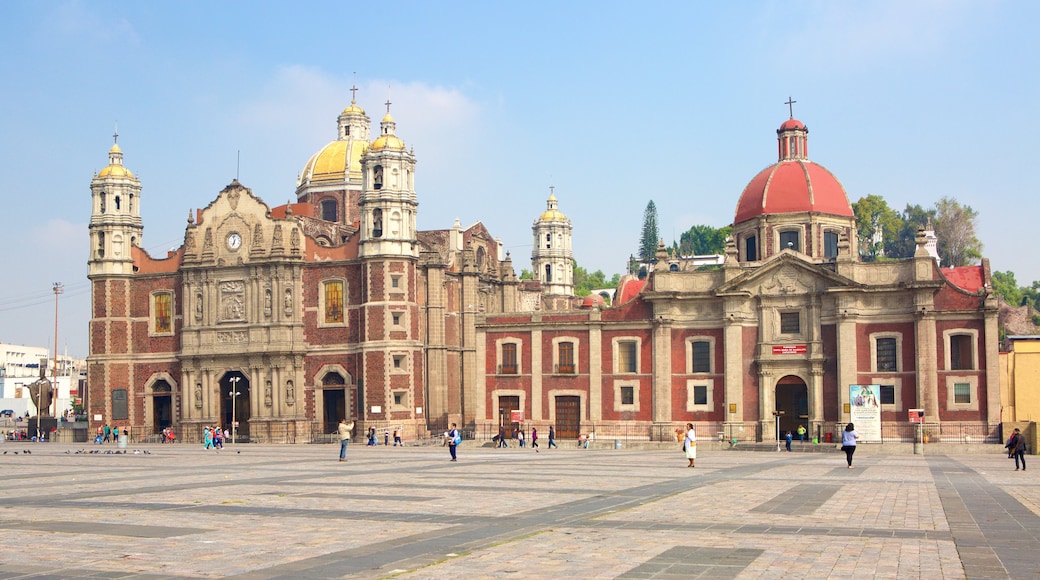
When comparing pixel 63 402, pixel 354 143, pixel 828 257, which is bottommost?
pixel 63 402

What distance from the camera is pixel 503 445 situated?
5612 centimetres

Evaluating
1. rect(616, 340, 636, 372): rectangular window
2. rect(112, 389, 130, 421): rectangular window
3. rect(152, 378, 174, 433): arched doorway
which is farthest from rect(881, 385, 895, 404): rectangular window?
rect(112, 389, 130, 421): rectangular window

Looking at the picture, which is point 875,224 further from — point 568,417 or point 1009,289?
point 568,417

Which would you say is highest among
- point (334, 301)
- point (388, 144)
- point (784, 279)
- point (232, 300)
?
point (388, 144)

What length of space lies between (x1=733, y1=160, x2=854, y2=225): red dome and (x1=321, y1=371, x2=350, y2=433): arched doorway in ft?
84.5

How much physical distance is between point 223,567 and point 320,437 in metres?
53.4

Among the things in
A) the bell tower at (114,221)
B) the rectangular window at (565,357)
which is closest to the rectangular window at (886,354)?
the rectangular window at (565,357)

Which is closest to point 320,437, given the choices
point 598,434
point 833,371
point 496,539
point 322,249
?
point 322,249

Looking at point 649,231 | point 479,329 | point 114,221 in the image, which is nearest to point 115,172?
point 114,221

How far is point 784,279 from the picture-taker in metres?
58.1

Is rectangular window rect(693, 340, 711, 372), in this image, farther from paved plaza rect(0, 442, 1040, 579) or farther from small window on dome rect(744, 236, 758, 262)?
paved plaza rect(0, 442, 1040, 579)

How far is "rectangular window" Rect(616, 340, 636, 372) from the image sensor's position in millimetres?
60375

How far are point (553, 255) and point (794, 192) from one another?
4311 cm

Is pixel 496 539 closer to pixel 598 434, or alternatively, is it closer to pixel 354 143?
pixel 598 434
